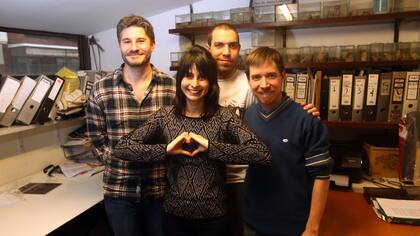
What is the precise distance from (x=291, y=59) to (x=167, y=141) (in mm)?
1115

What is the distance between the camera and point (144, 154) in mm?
1146

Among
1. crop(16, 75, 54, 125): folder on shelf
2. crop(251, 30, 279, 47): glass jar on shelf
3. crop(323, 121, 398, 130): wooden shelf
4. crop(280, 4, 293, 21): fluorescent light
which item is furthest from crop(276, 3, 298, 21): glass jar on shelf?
crop(16, 75, 54, 125): folder on shelf

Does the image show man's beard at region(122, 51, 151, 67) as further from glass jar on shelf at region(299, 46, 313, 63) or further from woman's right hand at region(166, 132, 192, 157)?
glass jar on shelf at region(299, 46, 313, 63)

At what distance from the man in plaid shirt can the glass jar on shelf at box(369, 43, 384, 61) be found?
1192 mm

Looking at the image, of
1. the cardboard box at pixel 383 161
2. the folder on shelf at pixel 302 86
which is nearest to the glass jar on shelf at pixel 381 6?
the folder on shelf at pixel 302 86

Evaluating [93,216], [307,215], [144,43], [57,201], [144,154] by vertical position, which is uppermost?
[144,43]

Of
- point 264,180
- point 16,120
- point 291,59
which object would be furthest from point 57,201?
point 291,59

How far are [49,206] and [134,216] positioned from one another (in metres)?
0.46

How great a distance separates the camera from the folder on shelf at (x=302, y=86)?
1.89 meters

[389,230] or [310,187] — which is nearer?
[310,187]

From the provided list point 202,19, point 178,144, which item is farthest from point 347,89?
point 178,144

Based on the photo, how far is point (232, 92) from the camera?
152cm

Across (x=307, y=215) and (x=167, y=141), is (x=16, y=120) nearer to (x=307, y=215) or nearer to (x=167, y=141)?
(x=167, y=141)

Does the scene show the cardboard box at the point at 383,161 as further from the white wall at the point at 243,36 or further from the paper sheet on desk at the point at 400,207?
the white wall at the point at 243,36
